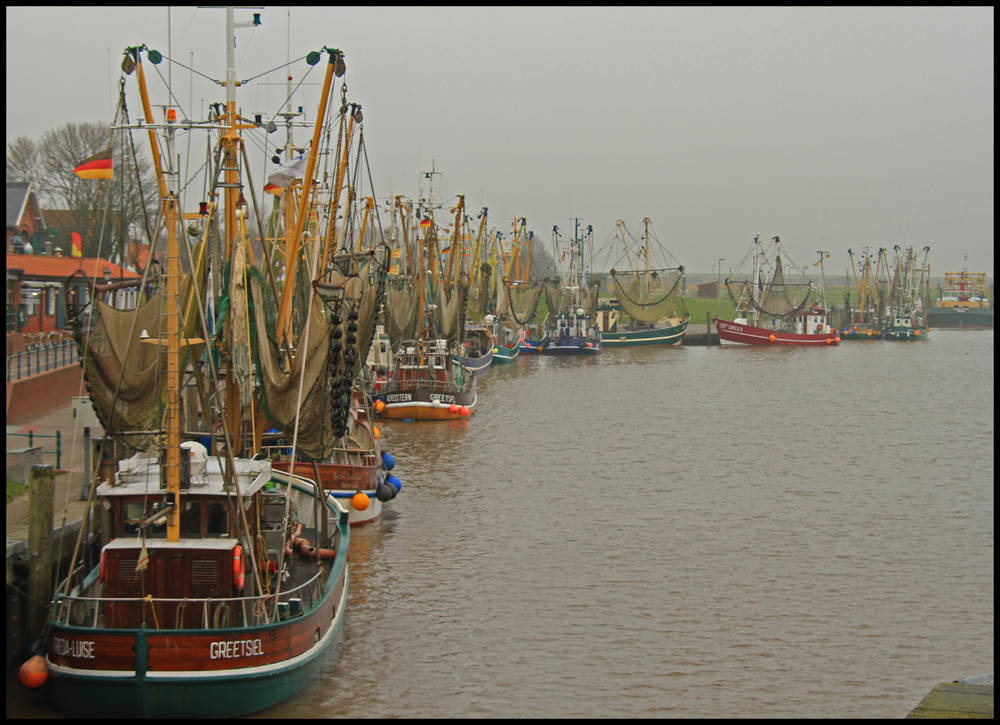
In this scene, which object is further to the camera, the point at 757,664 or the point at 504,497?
the point at 504,497

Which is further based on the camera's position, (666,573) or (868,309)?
(868,309)

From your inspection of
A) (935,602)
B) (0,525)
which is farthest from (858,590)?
(0,525)

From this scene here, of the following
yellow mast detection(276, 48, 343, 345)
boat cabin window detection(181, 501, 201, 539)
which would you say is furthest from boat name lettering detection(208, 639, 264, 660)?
yellow mast detection(276, 48, 343, 345)

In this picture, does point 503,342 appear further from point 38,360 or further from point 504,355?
point 38,360

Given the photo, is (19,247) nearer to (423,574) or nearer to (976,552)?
(423,574)

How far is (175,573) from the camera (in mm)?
16281

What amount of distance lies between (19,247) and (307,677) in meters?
40.6

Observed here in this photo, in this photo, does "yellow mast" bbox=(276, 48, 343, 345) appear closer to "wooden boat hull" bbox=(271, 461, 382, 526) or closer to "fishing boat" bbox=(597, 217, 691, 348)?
"wooden boat hull" bbox=(271, 461, 382, 526)

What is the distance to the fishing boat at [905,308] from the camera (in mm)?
139625

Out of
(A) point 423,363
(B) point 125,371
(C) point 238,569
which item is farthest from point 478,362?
(C) point 238,569

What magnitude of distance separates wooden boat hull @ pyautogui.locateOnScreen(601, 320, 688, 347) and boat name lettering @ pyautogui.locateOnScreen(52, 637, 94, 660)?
9874cm

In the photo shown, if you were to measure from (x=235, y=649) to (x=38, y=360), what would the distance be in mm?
21835

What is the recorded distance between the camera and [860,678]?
19.0m

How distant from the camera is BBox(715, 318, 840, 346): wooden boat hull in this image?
119m
